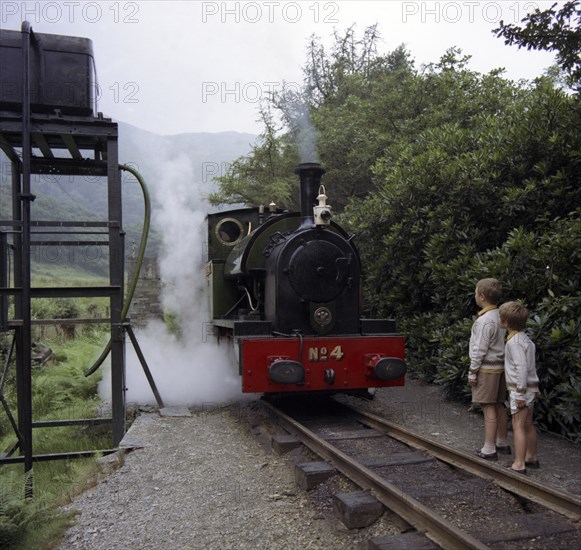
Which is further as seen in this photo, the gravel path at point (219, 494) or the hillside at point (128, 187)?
the hillside at point (128, 187)

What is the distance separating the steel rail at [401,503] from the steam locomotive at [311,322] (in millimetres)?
995

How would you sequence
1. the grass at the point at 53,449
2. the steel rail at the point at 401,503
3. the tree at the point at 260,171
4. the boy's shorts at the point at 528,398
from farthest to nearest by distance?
the tree at the point at 260,171 → the boy's shorts at the point at 528,398 → the grass at the point at 53,449 → the steel rail at the point at 401,503

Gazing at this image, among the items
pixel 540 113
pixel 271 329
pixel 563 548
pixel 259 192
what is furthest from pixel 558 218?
pixel 259 192

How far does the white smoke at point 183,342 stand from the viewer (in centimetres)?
792

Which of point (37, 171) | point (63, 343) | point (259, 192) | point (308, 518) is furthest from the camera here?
point (259, 192)

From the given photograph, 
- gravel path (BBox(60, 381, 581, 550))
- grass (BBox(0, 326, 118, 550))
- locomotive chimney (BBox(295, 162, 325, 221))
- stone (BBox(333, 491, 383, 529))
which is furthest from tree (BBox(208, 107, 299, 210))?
stone (BBox(333, 491, 383, 529))

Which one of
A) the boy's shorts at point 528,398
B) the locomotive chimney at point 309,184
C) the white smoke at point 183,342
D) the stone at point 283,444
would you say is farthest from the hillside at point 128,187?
the boy's shorts at point 528,398

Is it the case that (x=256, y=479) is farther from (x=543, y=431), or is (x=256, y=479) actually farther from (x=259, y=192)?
(x=259, y=192)

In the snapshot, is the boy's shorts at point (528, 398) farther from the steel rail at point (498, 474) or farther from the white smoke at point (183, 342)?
the white smoke at point (183, 342)

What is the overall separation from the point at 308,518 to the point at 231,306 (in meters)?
4.62

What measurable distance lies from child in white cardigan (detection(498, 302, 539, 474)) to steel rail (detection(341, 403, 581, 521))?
263 millimetres

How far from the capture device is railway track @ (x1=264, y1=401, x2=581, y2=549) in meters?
2.99

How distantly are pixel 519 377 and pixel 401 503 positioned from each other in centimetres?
134

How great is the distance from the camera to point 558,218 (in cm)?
628
